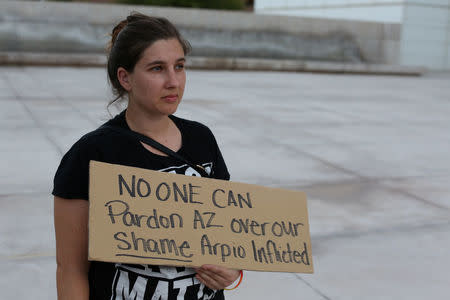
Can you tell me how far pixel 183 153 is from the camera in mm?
1900

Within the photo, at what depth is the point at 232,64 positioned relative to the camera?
1736cm

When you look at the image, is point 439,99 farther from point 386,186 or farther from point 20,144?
point 20,144

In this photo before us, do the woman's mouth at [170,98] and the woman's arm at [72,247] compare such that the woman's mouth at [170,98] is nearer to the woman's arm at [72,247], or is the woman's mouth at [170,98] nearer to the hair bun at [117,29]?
the hair bun at [117,29]

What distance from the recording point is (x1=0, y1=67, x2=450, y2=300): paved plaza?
11.2ft

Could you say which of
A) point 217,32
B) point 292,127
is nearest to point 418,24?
point 217,32

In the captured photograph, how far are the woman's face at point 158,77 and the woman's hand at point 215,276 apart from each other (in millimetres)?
497

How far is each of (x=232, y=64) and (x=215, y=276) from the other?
15825 mm

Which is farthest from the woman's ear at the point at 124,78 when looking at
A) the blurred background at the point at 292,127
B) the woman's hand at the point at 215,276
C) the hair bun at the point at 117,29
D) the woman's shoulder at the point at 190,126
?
the woman's hand at the point at 215,276

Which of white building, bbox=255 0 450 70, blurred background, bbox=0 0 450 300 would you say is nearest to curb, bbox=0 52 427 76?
blurred background, bbox=0 0 450 300

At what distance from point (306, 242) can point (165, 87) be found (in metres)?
0.69

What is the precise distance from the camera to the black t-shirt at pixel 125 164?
173cm

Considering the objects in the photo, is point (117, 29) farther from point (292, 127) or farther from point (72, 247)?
point (292, 127)

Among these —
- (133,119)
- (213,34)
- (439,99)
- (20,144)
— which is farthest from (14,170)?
(213,34)

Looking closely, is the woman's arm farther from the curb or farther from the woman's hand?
the curb
